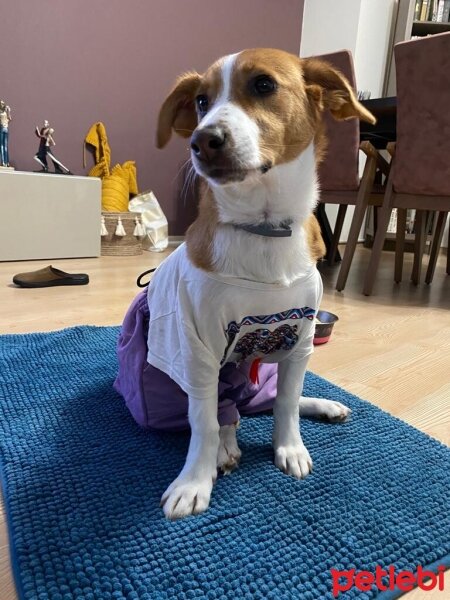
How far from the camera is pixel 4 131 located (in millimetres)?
2732

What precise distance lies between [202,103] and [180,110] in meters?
0.12

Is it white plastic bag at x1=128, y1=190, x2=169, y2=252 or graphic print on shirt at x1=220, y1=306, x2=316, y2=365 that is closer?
graphic print on shirt at x1=220, y1=306, x2=316, y2=365

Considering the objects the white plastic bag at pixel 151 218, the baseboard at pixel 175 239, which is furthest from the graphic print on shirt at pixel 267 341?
the baseboard at pixel 175 239

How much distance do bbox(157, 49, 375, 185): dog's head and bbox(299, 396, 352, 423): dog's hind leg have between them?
555mm

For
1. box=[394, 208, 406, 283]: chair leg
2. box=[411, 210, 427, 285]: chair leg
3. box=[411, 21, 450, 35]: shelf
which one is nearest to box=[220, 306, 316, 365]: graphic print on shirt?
box=[394, 208, 406, 283]: chair leg

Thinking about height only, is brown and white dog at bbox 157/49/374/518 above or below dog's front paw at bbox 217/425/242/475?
above

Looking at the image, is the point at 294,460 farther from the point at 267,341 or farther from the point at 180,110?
the point at 180,110

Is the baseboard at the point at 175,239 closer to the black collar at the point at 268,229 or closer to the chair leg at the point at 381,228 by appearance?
the chair leg at the point at 381,228

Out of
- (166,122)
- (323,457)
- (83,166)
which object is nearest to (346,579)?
(323,457)

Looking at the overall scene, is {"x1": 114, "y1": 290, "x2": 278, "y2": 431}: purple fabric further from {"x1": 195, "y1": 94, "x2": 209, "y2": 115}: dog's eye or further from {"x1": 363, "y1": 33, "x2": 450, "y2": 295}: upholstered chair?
{"x1": 363, "y1": 33, "x2": 450, "y2": 295}: upholstered chair

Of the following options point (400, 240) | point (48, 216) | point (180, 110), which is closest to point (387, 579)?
point (180, 110)

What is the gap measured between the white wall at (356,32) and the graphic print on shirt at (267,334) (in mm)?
4040

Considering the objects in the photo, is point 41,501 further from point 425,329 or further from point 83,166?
point 83,166

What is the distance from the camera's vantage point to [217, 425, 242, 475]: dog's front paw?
2.87 ft
